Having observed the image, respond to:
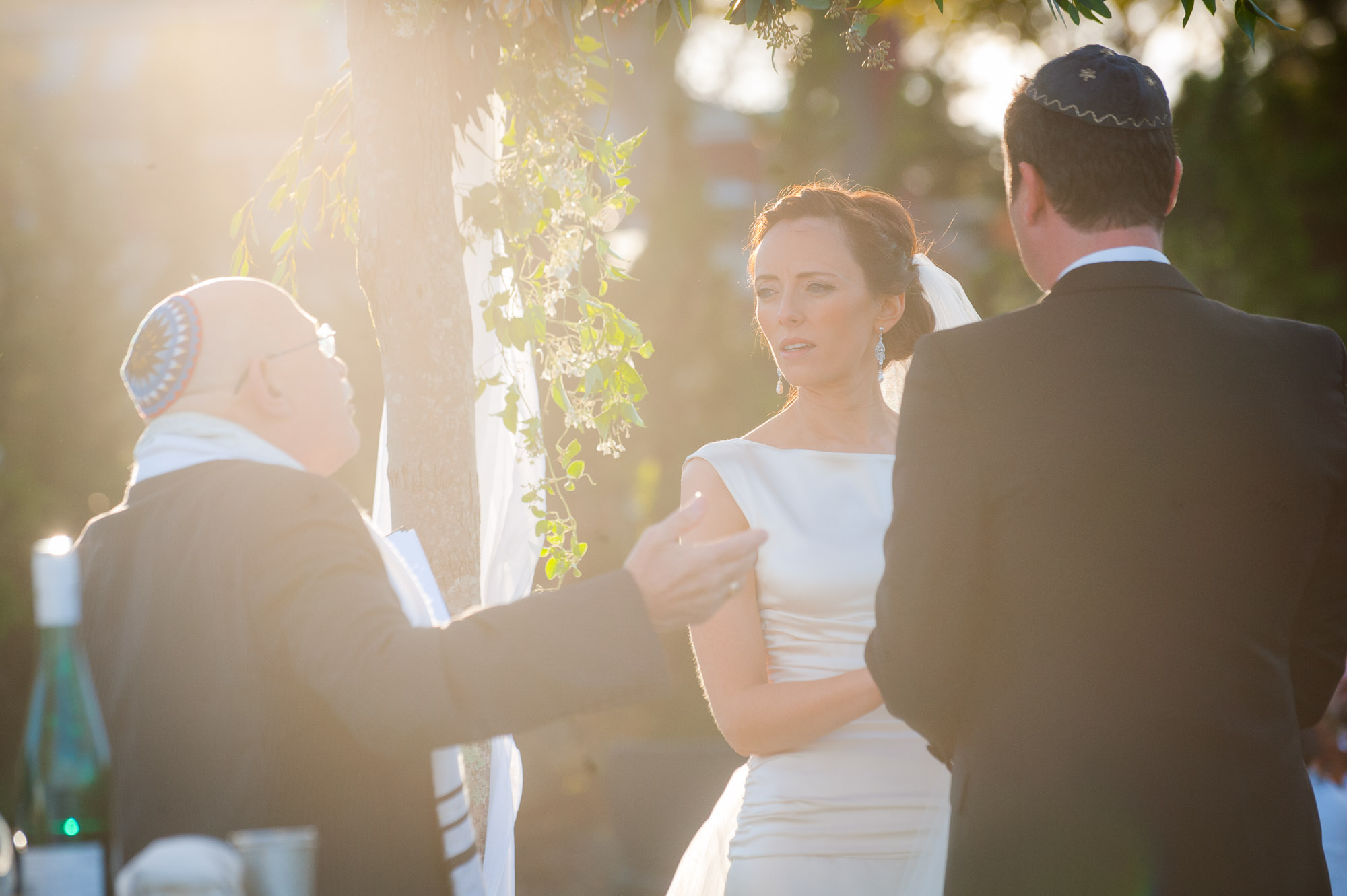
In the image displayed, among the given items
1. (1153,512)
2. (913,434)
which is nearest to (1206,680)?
(1153,512)

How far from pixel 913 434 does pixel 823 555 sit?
97 centimetres

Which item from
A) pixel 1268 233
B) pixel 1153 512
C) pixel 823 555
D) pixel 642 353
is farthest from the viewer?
pixel 1268 233

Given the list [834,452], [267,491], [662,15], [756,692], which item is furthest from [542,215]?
[267,491]

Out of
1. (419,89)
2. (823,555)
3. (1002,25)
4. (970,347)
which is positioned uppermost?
(1002,25)

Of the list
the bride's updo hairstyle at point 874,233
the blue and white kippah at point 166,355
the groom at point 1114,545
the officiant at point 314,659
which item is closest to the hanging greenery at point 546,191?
the bride's updo hairstyle at point 874,233

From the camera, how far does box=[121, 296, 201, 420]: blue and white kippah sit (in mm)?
1933

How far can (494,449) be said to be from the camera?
3.25 metres

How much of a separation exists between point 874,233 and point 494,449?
3.96ft

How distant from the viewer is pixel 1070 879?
74.2 inches

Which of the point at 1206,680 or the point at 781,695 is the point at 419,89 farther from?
the point at 1206,680

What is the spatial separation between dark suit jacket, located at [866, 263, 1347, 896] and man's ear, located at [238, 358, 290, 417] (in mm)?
1072

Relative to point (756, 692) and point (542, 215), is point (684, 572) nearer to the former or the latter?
point (756, 692)

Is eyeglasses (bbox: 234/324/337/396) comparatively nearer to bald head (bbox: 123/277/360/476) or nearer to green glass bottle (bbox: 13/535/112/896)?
bald head (bbox: 123/277/360/476)

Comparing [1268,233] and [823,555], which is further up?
[1268,233]
